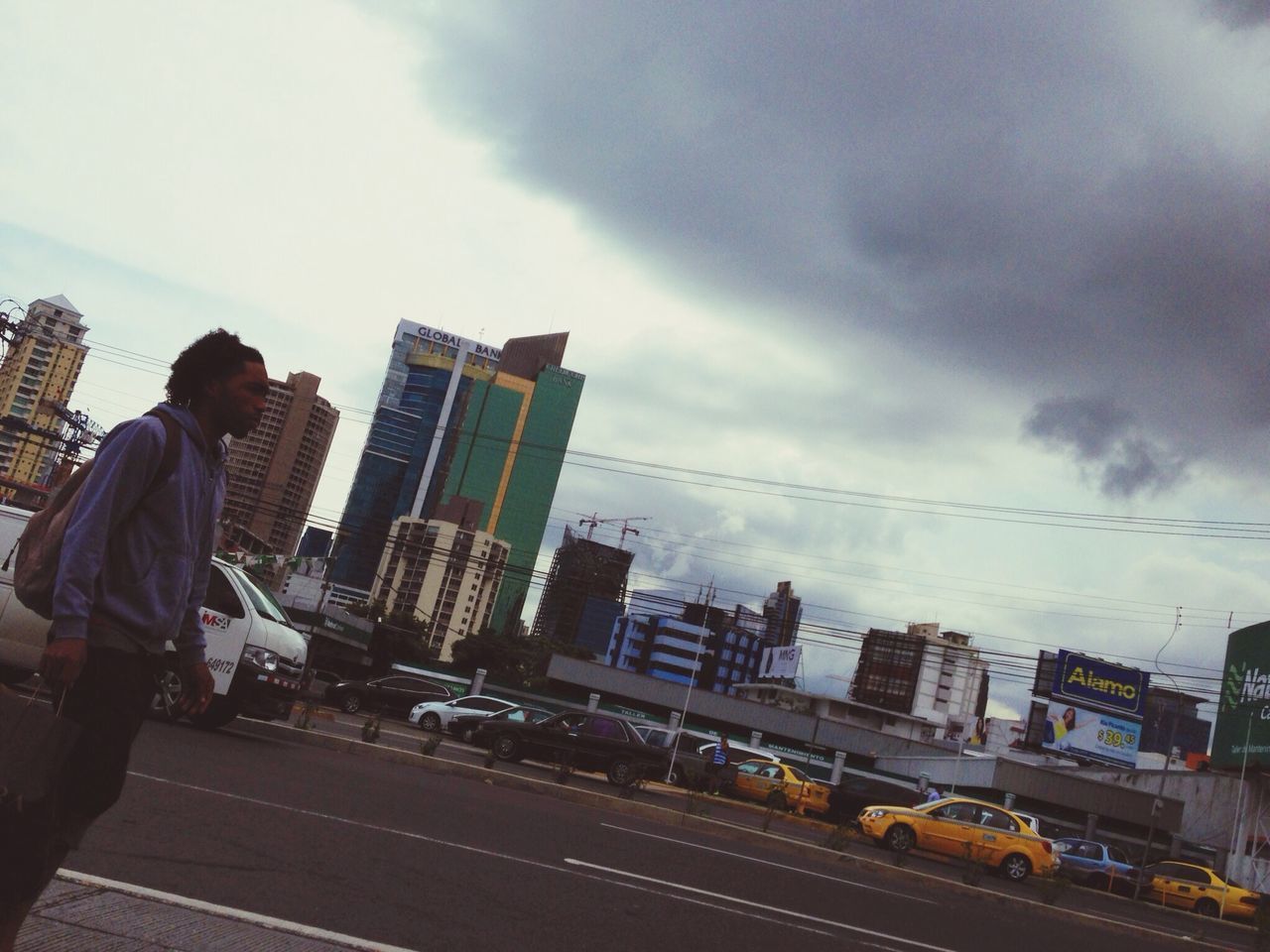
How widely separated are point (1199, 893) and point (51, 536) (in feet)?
109

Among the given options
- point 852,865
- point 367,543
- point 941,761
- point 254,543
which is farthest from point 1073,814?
point 367,543

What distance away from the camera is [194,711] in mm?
3666

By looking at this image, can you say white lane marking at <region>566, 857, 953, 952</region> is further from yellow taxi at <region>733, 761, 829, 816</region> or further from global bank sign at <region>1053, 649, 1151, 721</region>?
global bank sign at <region>1053, 649, 1151, 721</region>

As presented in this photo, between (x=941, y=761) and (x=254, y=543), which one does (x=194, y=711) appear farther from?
(x=254, y=543)

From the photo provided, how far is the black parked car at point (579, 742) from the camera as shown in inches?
888

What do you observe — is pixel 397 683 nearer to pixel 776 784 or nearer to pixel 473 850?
pixel 776 784

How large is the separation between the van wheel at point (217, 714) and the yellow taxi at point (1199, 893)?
26175 mm

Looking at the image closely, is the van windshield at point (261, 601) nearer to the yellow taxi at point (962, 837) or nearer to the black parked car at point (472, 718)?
the yellow taxi at point (962, 837)

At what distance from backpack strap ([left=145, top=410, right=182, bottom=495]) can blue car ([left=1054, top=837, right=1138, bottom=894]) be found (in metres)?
30.1

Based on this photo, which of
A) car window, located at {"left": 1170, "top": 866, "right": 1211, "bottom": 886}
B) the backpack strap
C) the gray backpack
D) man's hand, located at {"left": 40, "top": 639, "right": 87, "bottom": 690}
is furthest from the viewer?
car window, located at {"left": 1170, "top": 866, "right": 1211, "bottom": 886}

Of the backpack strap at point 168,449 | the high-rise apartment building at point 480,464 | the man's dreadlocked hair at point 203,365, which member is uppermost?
the high-rise apartment building at point 480,464

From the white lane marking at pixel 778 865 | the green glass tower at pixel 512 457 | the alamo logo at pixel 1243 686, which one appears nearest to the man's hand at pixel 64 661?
the white lane marking at pixel 778 865

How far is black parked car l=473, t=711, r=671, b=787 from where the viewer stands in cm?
2256

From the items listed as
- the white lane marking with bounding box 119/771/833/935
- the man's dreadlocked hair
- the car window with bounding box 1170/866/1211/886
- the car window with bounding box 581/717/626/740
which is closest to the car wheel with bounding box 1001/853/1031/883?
the car window with bounding box 581/717/626/740
